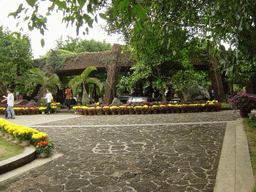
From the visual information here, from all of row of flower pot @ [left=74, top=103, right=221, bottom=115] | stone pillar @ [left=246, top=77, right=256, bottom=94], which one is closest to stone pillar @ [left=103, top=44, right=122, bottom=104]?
row of flower pot @ [left=74, top=103, right=221, bottom=115]

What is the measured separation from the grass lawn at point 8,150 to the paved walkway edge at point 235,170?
413 cm

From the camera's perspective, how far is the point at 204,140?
593 cm

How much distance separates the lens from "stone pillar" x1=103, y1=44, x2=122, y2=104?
18.1 meters

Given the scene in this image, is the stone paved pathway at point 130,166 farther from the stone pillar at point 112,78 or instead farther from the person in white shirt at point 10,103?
the stone pillar at point 112,78

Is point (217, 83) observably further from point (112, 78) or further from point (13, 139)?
point (13, 139)

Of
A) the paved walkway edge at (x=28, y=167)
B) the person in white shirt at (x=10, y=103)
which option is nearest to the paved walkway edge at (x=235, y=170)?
the paved walkway edge at (x=28, y=167)

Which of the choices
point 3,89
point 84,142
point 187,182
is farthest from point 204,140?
point 3,89

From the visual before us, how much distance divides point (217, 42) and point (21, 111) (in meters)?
16.9

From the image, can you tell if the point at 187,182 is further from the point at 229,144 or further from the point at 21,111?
the point at 21,111

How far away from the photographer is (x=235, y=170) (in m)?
3.56

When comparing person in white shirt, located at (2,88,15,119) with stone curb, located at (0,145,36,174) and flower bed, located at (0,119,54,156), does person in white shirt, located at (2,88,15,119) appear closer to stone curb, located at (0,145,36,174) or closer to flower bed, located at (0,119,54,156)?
flower bed, located at (0,119,54,156)

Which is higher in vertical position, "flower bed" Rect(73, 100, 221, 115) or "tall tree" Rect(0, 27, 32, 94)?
"tall tree" Rect(0, 27, 32, 94)

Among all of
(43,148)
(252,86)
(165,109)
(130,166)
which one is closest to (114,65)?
(165,109)

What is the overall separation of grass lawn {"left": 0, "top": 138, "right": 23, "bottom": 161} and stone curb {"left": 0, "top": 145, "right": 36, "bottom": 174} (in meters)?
0.23
